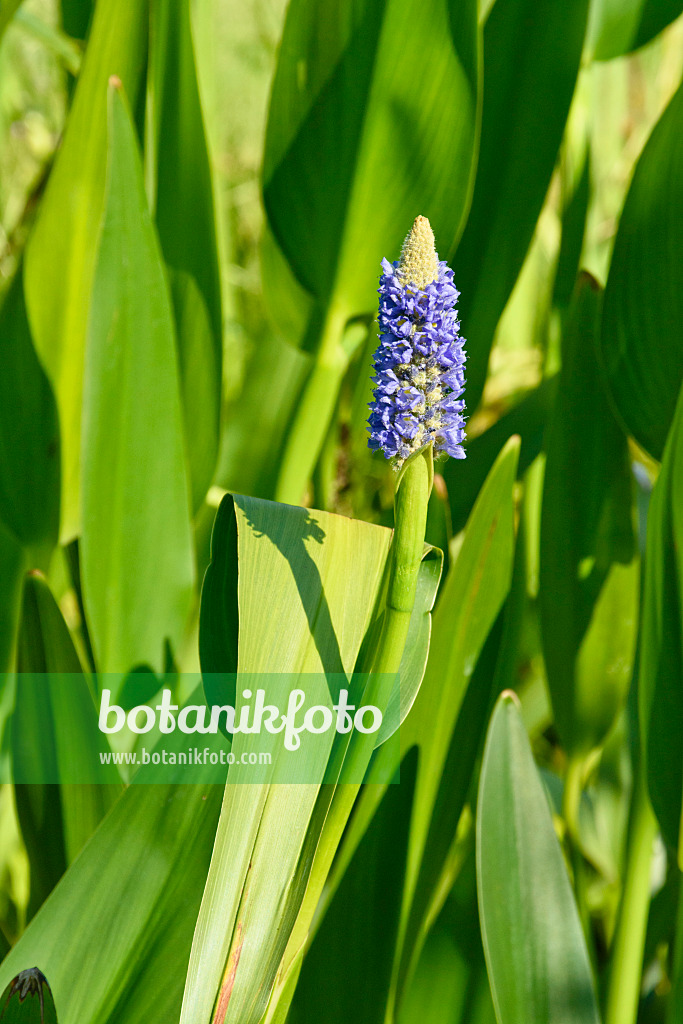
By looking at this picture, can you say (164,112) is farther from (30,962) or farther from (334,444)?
(30,962)

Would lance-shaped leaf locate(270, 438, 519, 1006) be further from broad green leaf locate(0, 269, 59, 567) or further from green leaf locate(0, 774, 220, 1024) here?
broad green leaf locate(0, 269, 59, 567)

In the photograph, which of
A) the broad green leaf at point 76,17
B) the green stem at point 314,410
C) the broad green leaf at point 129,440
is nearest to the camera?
the broad green leaf at point 129,440

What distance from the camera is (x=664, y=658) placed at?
1.53 ft

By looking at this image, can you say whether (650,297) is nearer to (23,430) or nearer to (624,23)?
(624,23)

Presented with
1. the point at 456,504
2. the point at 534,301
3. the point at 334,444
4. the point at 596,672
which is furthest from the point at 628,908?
the point at 534,301

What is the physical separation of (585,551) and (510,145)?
1.10ft

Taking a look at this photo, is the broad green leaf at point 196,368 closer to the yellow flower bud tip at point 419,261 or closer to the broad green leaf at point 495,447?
the broad green leaf at point 495,447

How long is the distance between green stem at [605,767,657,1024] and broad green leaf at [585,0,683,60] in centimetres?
65

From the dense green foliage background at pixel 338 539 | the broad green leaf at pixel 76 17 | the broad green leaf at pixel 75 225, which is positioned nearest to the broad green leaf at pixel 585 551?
the dense green foliage background at pixel 338 539

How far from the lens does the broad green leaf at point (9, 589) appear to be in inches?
25.4

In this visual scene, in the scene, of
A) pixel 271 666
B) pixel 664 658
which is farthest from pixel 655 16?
pixel 271 666

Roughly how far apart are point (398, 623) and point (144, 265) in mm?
339

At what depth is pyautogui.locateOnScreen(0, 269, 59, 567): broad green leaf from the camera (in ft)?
1.94

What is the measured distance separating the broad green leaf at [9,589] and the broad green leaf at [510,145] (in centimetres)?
40
